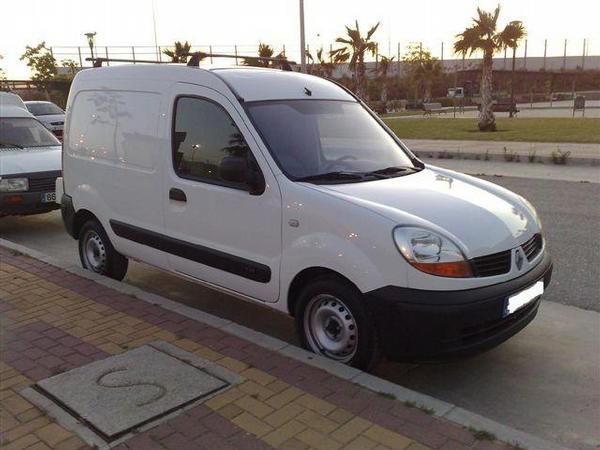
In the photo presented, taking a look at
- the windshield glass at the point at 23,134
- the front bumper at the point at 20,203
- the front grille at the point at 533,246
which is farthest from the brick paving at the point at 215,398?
the windshield glass at the point at 23,134

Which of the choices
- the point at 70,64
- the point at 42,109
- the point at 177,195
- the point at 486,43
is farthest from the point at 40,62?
the point at 177,195

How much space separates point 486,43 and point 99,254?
21.1m

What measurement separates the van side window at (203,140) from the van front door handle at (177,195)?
0.42 ft

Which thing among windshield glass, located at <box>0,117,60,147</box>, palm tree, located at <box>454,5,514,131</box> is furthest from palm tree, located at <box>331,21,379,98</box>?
windshield glass, located at <box>0,117,60,147</box>

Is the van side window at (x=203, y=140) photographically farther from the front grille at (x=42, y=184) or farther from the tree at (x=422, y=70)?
the tree at (x=422, y=70)

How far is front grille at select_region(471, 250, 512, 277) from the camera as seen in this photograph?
3361 mm

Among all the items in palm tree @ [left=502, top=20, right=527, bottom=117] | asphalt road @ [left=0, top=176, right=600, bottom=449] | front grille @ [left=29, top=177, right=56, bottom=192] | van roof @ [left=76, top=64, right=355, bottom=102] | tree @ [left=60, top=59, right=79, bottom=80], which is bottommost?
asphalt road @ [left=0, top=176, right=600, bottom=449]

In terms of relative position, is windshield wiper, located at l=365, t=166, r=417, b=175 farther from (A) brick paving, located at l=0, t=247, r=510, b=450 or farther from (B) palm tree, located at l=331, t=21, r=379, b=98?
(B) palm tree, located at l=331, t=21, r=379, b=98

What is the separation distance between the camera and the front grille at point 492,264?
3.36 m

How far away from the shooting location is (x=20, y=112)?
9633 mm

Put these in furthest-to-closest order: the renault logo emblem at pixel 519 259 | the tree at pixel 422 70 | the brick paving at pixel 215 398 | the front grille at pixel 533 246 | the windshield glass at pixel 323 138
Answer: the tree at pixel 422 70, the windshield glass at pixel 323 138, the front grille at pixel 533 246, the renault logo emblem at pixel 519 259, the brick paving at pixel 215 398

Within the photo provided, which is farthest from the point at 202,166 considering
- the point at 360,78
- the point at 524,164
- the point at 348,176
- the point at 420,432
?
the point at 360,78

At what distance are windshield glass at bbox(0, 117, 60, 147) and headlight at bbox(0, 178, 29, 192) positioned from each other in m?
1.40

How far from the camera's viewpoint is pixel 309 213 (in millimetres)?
3654
